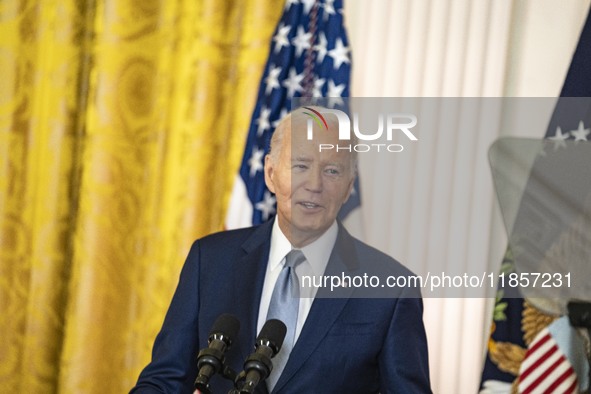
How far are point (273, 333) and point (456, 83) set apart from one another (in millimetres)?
1632

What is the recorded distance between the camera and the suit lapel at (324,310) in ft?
8.00

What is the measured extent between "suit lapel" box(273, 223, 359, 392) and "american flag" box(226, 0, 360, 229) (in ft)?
2.80

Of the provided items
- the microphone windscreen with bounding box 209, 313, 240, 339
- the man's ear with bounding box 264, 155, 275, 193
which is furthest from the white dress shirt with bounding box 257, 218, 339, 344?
the microphone windscreen with bounding box 209, 313, 240, 339

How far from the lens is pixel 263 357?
1871 millimetres

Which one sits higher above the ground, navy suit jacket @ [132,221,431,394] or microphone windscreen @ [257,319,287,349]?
microphone windscreen @ [257,319,287,349]

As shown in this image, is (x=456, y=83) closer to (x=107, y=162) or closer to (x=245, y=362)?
(x=107, y=162)

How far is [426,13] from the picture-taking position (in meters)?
3.35

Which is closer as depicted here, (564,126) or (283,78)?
(564,126)

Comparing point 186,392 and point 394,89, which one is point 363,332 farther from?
point 394,89

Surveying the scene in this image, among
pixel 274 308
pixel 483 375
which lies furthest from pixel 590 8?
pixel 274 308

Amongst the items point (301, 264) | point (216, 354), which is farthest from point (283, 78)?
point (216, 354)

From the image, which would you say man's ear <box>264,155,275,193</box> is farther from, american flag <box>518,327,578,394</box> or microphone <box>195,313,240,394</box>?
american flag <box>518,327,578,394</box>

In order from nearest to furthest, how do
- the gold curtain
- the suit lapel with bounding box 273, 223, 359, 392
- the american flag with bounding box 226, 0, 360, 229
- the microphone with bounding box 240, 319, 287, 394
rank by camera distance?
1. the microphone with bounding box 240, 319, 287, 394
2. the suit lapel with bounding box 273, 223, 359, 392
3. the american flag with bounding box 226, 0, 360, 229
4. the gold curtain

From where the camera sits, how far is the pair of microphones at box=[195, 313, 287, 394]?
1836 millimetres
